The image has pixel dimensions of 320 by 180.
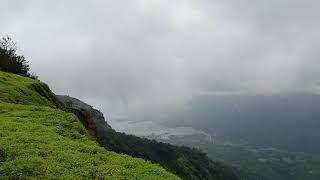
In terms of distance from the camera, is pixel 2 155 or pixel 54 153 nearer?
pixel 2 155

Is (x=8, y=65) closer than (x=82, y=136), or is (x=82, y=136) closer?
(x=82, y=136)

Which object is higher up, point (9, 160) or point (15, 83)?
point (15, 83)

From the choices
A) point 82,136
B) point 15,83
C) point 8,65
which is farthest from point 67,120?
point 8,65

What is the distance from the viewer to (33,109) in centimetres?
4684

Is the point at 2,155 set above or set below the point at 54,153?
below

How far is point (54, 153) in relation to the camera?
32.1 metres

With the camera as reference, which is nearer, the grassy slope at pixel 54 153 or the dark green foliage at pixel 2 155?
the grassy slope at pixel 54 153

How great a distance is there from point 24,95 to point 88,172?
3100 centimetres

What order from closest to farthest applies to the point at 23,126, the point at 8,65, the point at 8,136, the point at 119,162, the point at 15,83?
the point at 119,162 < the point at 8,136 < the point at 23,126 < the point at 15,83 < the point at 8,65

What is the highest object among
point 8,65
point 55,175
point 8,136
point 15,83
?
point 8,65

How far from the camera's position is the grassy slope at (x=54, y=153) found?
94.5 ft

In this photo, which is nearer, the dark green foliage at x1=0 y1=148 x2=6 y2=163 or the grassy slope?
the grassy slope

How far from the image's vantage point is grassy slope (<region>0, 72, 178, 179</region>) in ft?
94.5

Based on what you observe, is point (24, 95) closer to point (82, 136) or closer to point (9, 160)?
point (82, 136)
